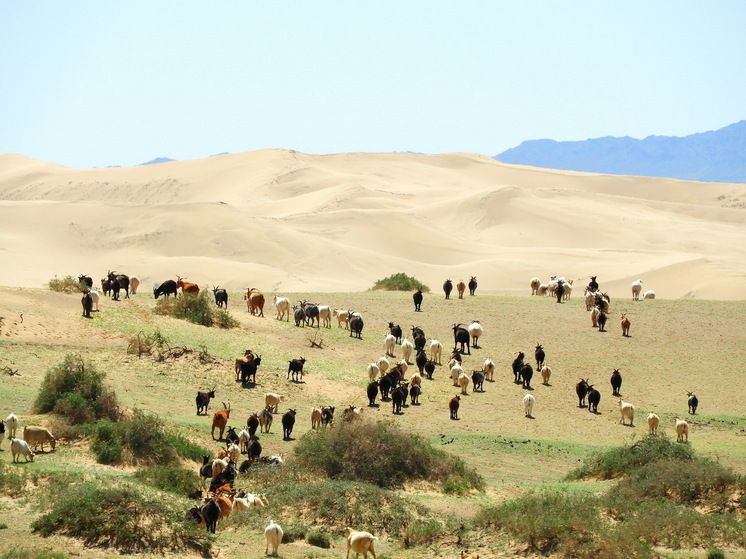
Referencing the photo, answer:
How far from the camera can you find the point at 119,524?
1527 centimetres

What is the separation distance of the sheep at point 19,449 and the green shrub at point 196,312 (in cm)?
1747

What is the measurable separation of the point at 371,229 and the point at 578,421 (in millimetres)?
62819

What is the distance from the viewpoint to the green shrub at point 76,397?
74.8 ft

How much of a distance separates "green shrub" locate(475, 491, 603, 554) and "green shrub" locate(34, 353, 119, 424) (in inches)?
405

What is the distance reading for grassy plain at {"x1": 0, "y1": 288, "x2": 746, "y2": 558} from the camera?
20.7 m

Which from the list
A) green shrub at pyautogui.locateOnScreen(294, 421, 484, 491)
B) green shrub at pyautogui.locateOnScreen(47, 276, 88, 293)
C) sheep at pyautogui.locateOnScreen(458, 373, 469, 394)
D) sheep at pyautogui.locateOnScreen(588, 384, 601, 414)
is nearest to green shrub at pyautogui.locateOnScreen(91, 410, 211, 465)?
green shrub at pyautogui.locateOnScreen(294, 421, 484, 491)

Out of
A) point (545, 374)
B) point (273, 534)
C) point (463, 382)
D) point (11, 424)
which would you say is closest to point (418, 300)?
point (545, 374)

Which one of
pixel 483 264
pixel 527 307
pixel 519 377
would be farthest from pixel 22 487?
pixel 483 264

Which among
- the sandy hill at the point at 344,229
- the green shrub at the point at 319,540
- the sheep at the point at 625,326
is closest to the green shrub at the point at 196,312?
the sheep at the point at 625,326

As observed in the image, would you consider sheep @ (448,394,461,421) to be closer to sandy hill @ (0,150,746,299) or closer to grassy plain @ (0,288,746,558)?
grassy plain @ (0,288,746,558)

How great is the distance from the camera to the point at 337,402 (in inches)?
1157

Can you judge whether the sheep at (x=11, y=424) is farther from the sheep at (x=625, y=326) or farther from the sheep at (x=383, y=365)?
the sheep at (x=625, y=326)

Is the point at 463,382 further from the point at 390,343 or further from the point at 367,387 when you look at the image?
the point at 390,343

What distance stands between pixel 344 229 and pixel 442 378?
5838cm
